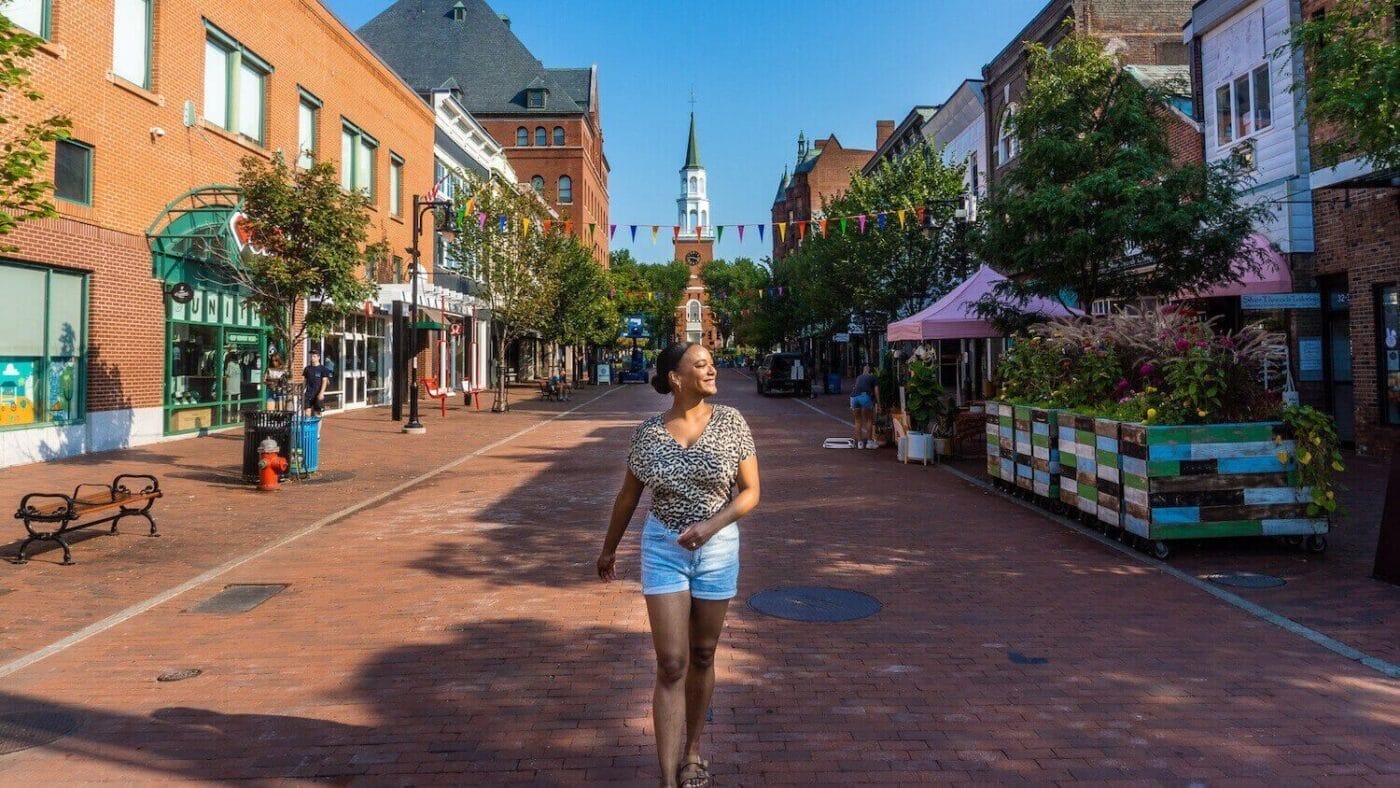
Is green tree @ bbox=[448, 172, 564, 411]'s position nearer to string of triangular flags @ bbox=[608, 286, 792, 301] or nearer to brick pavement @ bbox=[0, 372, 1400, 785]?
string of triangular flags @ bbox=[608, 286, 792, 301]

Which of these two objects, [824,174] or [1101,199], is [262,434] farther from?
[824,174]

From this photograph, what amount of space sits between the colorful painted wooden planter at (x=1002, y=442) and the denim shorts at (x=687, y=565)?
27.6 ft

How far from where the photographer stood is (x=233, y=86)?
19.1 meters

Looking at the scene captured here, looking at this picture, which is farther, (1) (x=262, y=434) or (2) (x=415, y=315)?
(2) (x=415, y=315)

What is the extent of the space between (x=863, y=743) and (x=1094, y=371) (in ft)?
20.9

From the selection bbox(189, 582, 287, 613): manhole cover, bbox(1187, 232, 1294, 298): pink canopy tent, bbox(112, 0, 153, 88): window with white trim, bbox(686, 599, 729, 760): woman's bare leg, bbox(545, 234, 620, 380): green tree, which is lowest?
bbox(189, 582, 287, 613): manhole cover

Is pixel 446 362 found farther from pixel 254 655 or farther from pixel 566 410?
pixel 254 655

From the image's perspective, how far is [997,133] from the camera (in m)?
30.1

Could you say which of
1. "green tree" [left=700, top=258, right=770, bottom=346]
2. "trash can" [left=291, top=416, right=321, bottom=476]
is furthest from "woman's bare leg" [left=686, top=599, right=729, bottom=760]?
"green tree" [left=700, top=258, right=770, bottom=346]

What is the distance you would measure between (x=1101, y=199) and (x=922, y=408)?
14.0 feet

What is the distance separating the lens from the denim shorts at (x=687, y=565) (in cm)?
342

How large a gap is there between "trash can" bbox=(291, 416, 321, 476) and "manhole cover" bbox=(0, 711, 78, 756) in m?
8.55

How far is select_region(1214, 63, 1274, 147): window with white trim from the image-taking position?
1675 cm

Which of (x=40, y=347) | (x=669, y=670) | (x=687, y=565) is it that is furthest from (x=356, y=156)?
(x=669, y=670)
